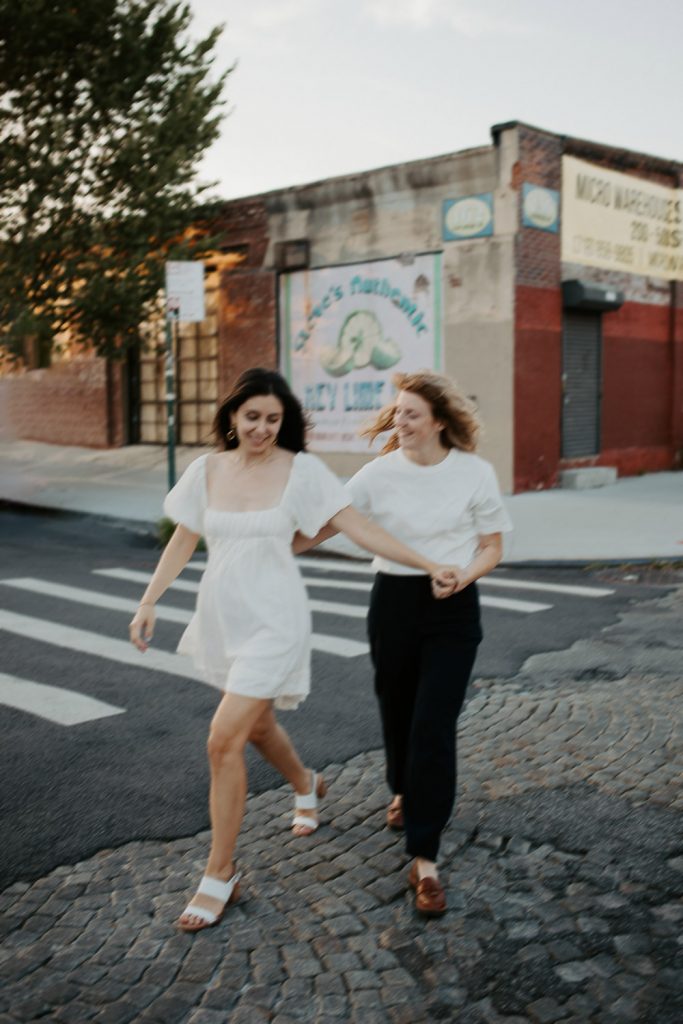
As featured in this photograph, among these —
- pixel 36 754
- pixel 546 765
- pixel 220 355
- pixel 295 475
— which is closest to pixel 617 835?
pixel 546 765

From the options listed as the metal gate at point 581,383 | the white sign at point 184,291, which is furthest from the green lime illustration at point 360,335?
the white sign at point 184,291

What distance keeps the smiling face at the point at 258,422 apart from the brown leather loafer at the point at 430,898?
1628 mm

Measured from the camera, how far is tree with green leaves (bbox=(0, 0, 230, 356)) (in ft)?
60.0

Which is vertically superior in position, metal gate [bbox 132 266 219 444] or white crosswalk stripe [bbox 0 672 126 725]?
metal gate [bbox 132 266 219 444]

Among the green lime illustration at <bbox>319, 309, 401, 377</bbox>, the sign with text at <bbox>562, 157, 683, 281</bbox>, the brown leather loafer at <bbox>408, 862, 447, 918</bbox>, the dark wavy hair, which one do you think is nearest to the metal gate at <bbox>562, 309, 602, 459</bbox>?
the sign with text at <bbox>562, 157, 683, 281</bbox>

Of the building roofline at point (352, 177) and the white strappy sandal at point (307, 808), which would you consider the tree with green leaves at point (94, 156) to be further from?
the white strappy sandal at point (307, 808)

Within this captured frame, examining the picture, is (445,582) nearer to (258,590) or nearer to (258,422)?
(258,590)

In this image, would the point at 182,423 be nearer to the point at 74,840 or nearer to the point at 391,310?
the point at 391,310

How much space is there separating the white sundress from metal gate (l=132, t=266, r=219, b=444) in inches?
726

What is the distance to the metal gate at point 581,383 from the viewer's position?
19.5 meters

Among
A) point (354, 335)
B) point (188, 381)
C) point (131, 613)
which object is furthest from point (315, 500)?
point (188, 381)

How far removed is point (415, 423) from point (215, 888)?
5.86ft

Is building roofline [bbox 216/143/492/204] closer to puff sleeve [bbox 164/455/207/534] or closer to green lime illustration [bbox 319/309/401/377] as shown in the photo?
green lime illustration [bbox 319/309/401/377]

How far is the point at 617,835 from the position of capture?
422 cm
